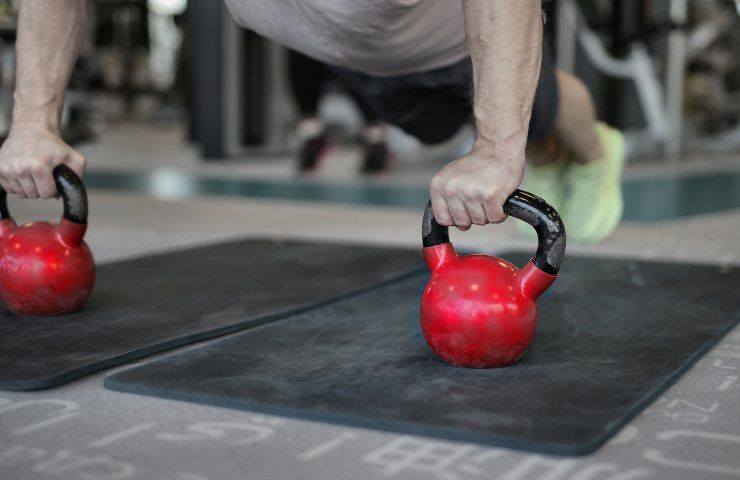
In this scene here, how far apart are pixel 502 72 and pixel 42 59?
667 mm

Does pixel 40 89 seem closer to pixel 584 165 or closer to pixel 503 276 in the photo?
pixel 503 276

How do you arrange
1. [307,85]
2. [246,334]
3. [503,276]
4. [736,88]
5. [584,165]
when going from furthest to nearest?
[736,88] → [307,85] → [584,165] → [246,334] → [503,276]

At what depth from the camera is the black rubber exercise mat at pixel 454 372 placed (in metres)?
0.87

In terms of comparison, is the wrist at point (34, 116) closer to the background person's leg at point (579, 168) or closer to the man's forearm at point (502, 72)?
the man's forearm at point (502, 72)

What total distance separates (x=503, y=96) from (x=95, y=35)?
30.6 ft

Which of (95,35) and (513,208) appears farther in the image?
(95,35)

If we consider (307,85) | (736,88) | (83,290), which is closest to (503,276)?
(83,290)

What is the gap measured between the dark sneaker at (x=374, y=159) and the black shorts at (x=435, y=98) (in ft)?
8.02

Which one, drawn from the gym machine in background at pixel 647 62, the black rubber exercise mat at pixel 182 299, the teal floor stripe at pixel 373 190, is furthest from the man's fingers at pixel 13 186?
the gym machine in background at pixel 647 62

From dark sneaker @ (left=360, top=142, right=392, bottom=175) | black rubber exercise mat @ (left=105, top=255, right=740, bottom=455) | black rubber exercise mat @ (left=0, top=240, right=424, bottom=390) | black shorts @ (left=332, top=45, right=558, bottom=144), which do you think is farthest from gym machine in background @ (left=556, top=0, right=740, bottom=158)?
black rubber exercise mat @ (left=105, top=255, right=740, bottom=455)

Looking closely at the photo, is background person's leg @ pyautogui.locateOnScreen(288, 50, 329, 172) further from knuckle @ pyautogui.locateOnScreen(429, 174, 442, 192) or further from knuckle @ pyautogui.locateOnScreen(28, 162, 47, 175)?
knuckle @ pyautogui.locateOnScreen(429, 174, 442, 192)

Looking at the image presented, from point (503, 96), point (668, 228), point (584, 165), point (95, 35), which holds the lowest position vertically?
point (668, 228)

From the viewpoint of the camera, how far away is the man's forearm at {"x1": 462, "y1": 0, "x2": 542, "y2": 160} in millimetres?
1018

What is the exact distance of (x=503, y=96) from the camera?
1.02 m
